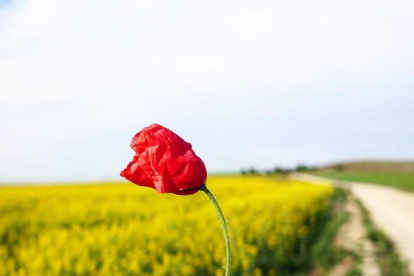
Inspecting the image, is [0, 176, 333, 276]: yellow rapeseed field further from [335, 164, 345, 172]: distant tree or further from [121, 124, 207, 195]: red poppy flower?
[335, 164, 345, 172]: distant tree

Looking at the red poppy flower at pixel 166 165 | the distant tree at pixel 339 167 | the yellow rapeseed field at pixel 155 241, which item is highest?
the red poppy flower at pixel 166 165

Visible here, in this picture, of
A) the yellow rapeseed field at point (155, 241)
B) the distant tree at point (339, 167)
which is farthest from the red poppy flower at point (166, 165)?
the distant tree at point (339, 167)

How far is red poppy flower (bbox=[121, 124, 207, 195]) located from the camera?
0.92 m

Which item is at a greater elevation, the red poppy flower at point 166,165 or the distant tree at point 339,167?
the red poppy flower at point 166,165

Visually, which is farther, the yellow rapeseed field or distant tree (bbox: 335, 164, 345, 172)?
distant tree (bbox: 335, 164, 345, 172)

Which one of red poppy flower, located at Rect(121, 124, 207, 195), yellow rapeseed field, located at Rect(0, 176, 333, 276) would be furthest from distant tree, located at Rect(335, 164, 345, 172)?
red poppy flower, located at Rect(121, 124, 207, 195)

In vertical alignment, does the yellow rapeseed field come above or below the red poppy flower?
below

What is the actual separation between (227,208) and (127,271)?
4.58m

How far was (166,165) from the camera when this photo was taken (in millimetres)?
922

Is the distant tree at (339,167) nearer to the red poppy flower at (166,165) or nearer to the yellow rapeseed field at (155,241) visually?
the yellow rapeseed field at (155,241)

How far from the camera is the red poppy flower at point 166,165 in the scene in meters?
0.92

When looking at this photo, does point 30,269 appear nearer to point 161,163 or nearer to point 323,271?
point 323,271

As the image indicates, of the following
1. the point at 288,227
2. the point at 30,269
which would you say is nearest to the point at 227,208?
the point at 288,227

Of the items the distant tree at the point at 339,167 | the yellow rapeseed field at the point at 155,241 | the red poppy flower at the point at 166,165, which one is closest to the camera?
the red poppy flower at the point at 166,165
